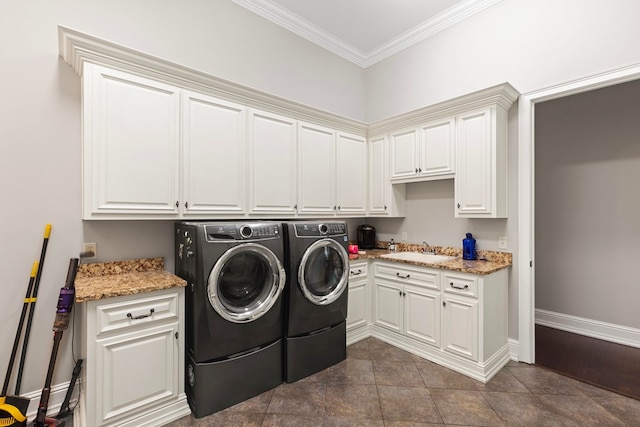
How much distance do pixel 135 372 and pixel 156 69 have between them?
201 centimetres

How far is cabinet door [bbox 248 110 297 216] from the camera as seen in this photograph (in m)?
2.64

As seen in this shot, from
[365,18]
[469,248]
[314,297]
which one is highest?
[365,18]

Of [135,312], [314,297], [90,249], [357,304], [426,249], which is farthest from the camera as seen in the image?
[426,249]

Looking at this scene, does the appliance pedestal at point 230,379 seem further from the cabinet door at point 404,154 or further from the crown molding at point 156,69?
the cabinet door at point 404,154

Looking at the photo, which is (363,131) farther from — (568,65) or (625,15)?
(625,15)

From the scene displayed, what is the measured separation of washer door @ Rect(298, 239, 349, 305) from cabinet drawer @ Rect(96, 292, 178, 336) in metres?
0.94

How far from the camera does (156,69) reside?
2.11 m

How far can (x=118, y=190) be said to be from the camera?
1.98 metres

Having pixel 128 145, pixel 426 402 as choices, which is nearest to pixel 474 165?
pixel 426 402

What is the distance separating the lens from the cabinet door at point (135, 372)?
5.57ft

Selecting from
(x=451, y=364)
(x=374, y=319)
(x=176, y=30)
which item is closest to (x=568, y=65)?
(x=451, y=364)

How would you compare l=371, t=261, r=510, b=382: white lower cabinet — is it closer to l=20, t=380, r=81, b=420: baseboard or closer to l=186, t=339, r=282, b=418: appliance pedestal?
l=186, t=339, r=282, b=418: appliance pedestal

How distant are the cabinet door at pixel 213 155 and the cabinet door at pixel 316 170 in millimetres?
658

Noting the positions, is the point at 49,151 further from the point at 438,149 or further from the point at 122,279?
the point at 438,149
